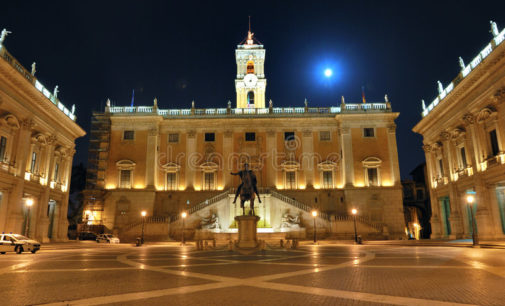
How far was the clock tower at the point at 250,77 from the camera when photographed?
51031 millimetres

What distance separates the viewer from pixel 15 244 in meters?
19.4

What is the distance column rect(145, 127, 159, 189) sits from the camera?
136 ft

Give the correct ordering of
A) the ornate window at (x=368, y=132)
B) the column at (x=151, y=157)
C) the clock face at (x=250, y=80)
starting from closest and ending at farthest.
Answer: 1. the column at (x=151, y=157)
2. the ornate window at (x=368, y=132)
3. the clock face at (x=250, y=80)

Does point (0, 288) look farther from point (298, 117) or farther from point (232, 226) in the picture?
point (298, 117)

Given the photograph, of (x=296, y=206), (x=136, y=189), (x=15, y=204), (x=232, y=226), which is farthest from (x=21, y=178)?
(x=296, y=206)

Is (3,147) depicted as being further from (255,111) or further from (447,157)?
(447,157)

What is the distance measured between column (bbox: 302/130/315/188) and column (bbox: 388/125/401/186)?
31.3 feet

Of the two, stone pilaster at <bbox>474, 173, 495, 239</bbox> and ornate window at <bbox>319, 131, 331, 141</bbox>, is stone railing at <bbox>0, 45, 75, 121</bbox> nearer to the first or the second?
ornate window at <bbox>319, 131, 331, 141</bbox>

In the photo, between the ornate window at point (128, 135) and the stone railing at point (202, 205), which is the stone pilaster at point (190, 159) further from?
the ornate window at point (128, 135)

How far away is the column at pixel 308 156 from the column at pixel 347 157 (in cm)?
379

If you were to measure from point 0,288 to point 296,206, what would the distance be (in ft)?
99.8

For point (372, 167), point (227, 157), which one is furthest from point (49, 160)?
point (372, 167)

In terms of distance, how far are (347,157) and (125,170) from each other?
27.5 metres

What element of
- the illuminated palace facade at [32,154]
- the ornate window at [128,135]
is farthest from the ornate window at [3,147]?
the ornate window at [128,135]
